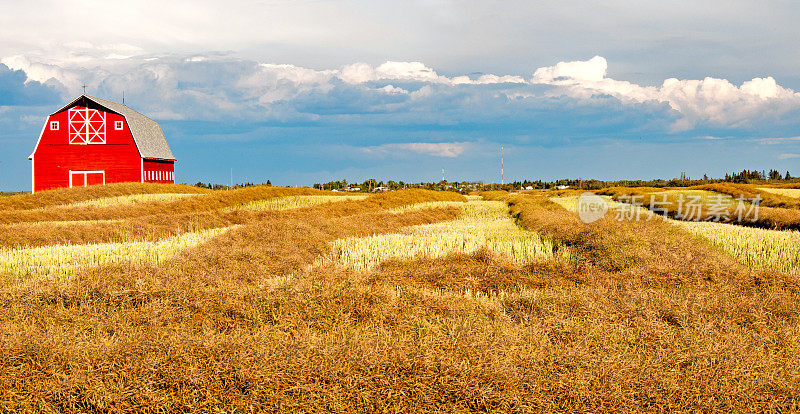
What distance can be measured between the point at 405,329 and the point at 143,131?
4249cm

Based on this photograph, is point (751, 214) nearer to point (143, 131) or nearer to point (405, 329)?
point (405, 329)

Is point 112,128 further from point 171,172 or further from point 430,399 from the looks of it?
point 430,399

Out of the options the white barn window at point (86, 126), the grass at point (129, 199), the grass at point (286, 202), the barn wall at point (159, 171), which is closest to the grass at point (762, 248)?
the grass at point (286, 202)

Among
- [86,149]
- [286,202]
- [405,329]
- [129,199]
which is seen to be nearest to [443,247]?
[405,329]

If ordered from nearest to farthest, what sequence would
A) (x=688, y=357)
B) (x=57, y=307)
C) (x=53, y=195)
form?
(x=688, y=357) < (x=57, y=307) < (x=53, y=195)

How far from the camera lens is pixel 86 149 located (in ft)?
123

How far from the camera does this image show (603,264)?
357 inches

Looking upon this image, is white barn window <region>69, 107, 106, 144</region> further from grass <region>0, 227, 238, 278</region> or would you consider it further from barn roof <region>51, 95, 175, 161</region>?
grass <region>0, 227, 238, 278</region>

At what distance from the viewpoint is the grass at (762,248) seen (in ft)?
33.2

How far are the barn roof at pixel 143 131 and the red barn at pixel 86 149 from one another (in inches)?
5.1

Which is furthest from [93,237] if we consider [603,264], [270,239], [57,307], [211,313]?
[603,264]

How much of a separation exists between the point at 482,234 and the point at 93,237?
11755mm

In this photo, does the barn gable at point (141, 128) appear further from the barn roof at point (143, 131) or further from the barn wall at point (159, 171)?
the barn wall at point (159, 171)

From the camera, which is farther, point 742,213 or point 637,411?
point 742,213
